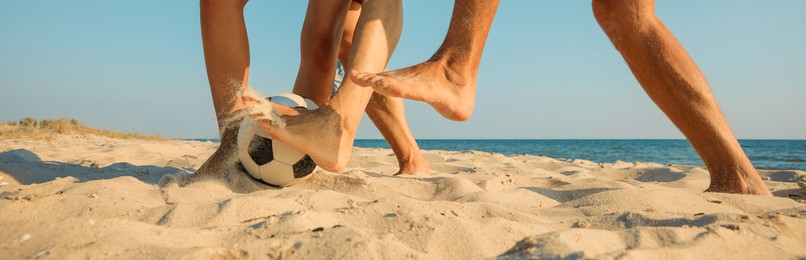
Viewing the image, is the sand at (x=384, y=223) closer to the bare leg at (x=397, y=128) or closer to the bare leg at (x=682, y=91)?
the bare leg at (x=682, y=91)

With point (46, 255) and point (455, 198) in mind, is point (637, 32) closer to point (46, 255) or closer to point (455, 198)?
point (455, 198)

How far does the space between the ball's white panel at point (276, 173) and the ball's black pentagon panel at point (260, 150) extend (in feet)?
0.08

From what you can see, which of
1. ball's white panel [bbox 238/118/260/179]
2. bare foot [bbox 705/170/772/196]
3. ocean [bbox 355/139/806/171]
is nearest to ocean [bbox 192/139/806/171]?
ocean [bbox 355/139/806/171]

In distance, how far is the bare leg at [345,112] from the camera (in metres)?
1.93

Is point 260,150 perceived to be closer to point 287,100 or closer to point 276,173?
point 276,173

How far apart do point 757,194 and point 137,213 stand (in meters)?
2.20

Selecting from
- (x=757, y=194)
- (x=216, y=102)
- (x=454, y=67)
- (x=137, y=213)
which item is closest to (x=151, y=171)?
(x=216, y=102)

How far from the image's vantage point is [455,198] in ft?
6.59

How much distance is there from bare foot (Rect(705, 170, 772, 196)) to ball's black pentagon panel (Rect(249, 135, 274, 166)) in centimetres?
185

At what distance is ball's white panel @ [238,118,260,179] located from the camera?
223 centimetres

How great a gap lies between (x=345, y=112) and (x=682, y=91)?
137 centimetres

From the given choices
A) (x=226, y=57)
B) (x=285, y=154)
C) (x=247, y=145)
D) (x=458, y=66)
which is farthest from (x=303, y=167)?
(x=458, y=66)

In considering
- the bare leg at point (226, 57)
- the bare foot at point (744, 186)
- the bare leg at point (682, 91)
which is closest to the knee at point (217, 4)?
the bare leg at point (226, 57)

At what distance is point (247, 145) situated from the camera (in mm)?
2236
